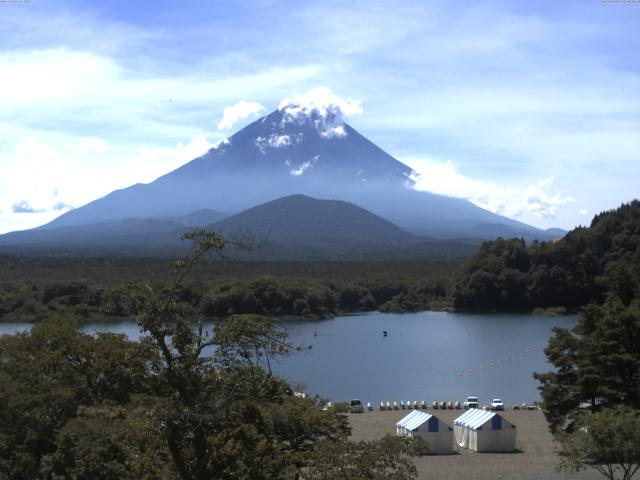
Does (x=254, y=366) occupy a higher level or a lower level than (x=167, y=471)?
higher

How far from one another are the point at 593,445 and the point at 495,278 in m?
40.9

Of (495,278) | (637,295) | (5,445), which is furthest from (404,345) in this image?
(5,445)

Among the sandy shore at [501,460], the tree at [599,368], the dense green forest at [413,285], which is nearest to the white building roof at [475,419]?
the sandy shore at [501,460]

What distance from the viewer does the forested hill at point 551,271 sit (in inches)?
1976

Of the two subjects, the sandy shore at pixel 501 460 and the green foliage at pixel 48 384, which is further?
the sandy shore at pixel 501 460

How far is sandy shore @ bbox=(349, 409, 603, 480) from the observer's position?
1456 centimetres

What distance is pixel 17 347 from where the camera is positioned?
457 inches

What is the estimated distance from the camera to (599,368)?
1490cm

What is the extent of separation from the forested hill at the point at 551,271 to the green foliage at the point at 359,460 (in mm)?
43694

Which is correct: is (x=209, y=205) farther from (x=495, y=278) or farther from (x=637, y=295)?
(x=637, y=295)

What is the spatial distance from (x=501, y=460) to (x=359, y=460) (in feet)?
32.2

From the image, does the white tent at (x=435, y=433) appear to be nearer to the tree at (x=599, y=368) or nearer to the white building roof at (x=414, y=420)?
the white building roof at (x=414, y=420)

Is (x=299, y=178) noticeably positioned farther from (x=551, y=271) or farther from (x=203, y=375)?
(x=203, y=375)

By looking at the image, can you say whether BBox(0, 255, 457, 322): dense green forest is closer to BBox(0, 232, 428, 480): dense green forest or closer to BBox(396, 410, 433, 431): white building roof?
BBox(396, 410, 433, 431): white building roof
